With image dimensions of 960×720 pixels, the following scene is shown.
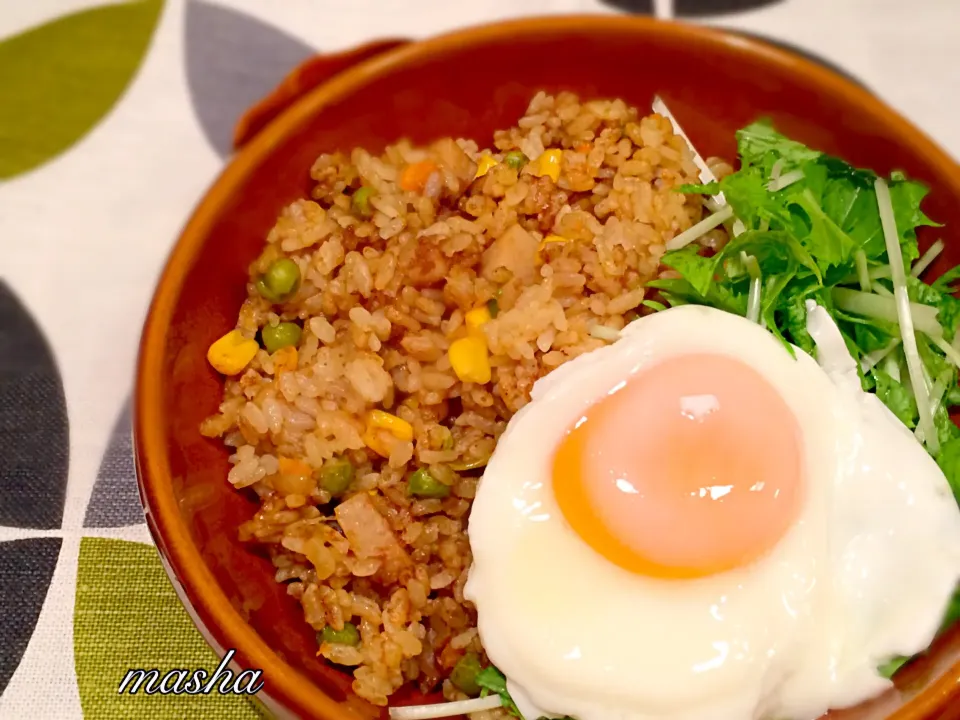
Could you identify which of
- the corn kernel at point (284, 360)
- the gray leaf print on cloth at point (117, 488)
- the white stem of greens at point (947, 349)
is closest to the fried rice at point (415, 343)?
the corn kernel at point (284, 360)

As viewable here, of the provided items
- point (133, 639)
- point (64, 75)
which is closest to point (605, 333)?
point (133, 639)

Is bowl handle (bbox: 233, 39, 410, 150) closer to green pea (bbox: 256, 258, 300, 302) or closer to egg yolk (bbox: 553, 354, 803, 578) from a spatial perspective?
green pea (bbox: 256, 258, 300, 302)

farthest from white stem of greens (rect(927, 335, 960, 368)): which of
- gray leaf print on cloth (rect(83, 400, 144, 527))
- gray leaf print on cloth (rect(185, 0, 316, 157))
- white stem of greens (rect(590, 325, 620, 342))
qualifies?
gray leaf print on cloth (rect(185, 0, 316, 157))

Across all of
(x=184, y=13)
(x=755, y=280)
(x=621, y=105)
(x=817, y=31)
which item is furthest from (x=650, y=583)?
(x=184, y=13)

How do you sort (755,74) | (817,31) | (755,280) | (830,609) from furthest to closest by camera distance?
(817,31), (755,74), (755,280), (830,609)

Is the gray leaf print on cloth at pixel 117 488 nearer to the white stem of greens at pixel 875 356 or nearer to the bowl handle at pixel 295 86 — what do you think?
the bowl handle at pixel 295 86

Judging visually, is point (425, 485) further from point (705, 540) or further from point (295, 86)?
point (295, 86)

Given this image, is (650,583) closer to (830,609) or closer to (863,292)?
(830,609)
